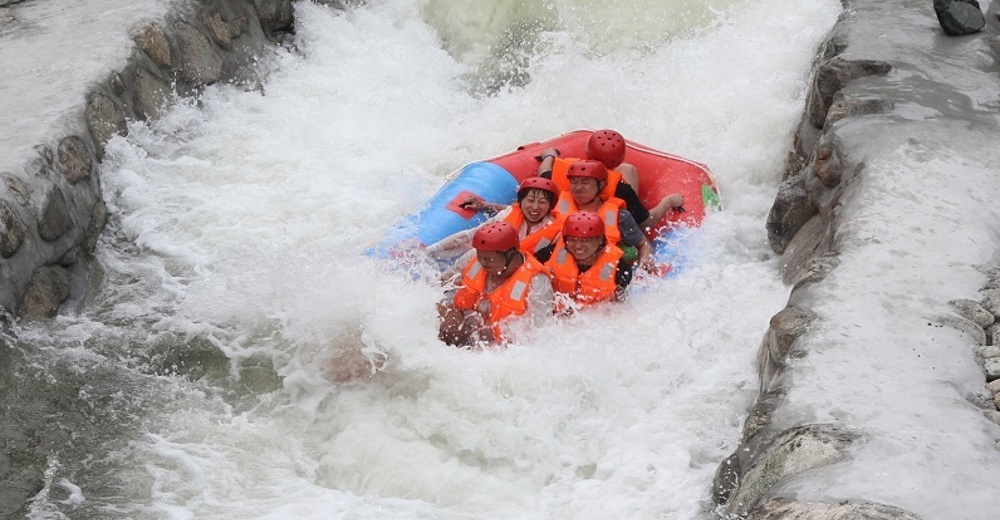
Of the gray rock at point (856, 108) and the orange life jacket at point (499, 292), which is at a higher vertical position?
the gray rock at point (856, 108)

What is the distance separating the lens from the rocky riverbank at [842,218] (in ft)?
11.5

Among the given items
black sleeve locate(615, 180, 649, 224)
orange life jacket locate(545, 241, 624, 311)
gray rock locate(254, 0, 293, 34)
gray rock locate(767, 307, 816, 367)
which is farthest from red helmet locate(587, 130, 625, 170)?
gray rock locate(254, 0, 293, 34)

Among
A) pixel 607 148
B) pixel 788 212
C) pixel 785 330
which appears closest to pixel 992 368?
pixel 785 330

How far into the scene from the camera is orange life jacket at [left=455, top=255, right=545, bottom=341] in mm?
5582

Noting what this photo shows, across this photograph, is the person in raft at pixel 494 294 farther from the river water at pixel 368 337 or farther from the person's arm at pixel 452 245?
the person's arm at pixel 452 245

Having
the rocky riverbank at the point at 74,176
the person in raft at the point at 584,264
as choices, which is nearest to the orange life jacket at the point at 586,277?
the person in raft at the point at 584,264

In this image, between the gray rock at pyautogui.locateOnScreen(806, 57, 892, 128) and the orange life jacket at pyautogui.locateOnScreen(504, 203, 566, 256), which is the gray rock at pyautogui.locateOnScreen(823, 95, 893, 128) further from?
the orange life jacket at pyautogui.locateOnScreen(504, 203, 566, 256)

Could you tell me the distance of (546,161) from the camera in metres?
7.03

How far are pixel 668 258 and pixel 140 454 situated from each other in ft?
9.60

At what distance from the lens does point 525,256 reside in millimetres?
5855

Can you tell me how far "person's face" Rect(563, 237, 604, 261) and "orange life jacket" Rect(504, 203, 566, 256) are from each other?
0.30 meters

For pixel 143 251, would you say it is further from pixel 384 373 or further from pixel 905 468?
pixel 905 468

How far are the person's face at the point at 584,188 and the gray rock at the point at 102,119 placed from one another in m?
2.64

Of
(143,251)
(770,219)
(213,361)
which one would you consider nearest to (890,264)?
(770,219)
